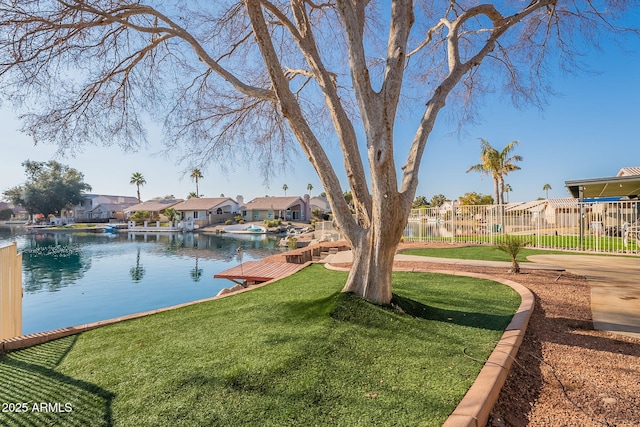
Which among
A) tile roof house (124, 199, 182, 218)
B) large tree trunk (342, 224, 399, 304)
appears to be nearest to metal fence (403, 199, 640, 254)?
large tree trunk (342, 224, 399, 304)

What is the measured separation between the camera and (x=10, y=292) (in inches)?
180

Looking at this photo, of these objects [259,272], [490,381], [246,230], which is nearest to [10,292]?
[259,272]

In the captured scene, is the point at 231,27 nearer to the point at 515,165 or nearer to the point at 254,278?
the point at 254,278

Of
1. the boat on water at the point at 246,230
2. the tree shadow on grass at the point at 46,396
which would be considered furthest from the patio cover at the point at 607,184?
the boat on water at the point at 246,230

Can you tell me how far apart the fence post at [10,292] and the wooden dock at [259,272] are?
489cm

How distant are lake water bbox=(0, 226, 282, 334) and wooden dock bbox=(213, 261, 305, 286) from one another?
386cm

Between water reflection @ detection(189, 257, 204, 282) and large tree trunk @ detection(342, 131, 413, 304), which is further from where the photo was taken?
water reflection @ detection(189, 257, 204, 282)

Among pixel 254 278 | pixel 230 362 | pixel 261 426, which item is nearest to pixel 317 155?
pixel 230 362

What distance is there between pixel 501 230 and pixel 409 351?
13593 mm

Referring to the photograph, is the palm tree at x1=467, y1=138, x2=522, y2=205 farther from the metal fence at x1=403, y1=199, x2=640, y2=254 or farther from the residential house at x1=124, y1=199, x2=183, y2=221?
the residential house at x1=124, y1=199, x2=183, y2=221

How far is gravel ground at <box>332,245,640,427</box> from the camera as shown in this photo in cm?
235

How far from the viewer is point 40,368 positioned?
3.27 m

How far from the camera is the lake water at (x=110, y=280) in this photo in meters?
11.4

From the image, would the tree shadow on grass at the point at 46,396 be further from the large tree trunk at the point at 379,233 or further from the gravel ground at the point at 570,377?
the large tree trunk at the point at 379,233
